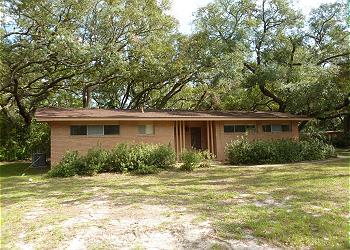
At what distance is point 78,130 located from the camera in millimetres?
16531

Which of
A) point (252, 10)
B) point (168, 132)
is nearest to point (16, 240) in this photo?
point (168, 132)

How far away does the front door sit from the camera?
2116cm

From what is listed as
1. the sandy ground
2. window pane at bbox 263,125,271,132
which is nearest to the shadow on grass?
the sandy ground

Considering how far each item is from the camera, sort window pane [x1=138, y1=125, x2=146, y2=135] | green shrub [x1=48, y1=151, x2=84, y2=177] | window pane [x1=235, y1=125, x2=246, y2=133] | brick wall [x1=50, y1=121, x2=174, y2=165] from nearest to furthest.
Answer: green shrub [x1=48, y1=151, x2=84, y2=177]
brick wall [x1=50, y1=121, x2=174, y2=165]
window pane [x1=138, y1=125, x2=146, y2=135]
window pane [x1=235, y1=125, x2=246, y2=133]

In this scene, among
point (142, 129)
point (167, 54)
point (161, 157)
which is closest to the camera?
point (161, 157)

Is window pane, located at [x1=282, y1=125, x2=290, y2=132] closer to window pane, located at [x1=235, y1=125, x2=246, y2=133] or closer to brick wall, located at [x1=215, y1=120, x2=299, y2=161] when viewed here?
brick wall, located at [x1=215, y1=120, x2=299, y2=161]

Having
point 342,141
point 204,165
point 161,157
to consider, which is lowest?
point 204,165

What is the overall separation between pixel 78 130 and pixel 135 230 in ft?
37.3

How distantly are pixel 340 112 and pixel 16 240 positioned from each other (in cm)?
2568

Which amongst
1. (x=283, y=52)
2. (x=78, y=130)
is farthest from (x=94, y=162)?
(x=283, y=52)

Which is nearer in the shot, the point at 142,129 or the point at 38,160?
the point at 38,160

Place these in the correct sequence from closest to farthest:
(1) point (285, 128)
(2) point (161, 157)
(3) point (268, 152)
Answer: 1. (2) point (161, 157)
2. (3) point (268, 152)
3. (1) point (285, 128)

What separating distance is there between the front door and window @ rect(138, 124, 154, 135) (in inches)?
149

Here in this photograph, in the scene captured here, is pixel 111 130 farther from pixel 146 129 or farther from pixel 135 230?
pixel 135 230
